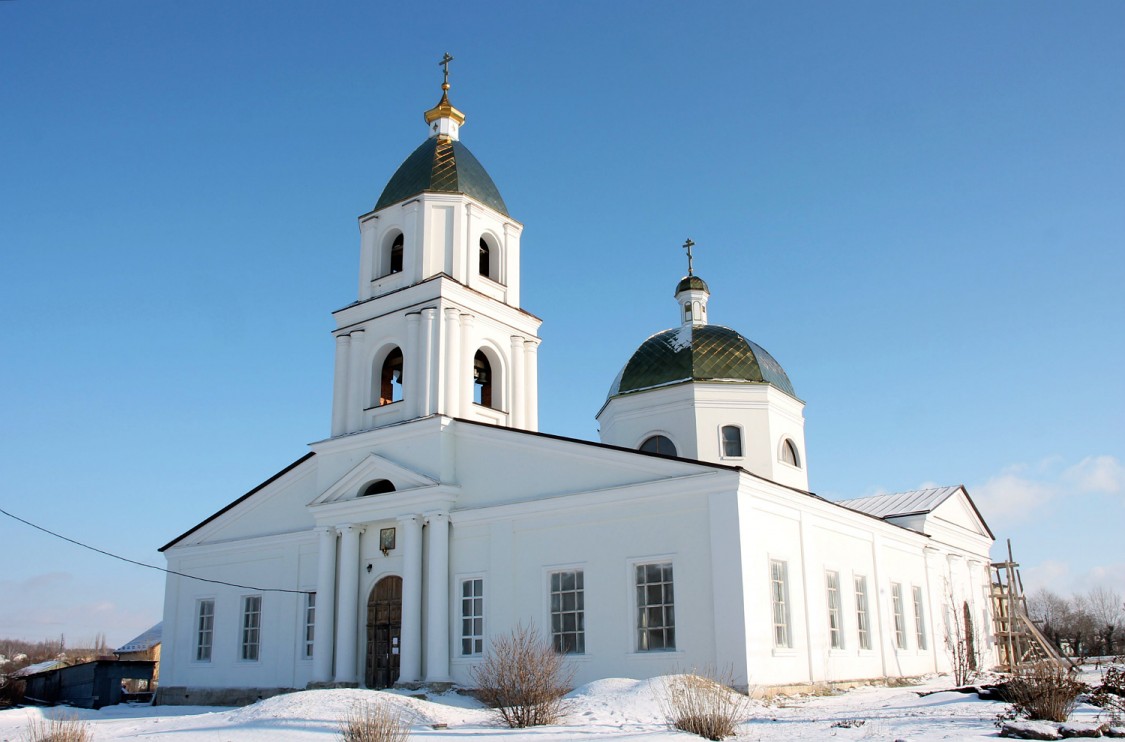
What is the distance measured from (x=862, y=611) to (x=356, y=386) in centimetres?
1294

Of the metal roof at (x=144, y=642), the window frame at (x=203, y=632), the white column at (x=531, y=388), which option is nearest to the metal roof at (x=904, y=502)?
the white column at (x=531, y=388)

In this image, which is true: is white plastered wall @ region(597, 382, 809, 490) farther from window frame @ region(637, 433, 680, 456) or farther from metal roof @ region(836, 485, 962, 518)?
metal roof @ region(836, 485, 962, 518)

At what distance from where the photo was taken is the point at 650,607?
18703mm

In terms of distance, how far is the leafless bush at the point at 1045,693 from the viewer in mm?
12641

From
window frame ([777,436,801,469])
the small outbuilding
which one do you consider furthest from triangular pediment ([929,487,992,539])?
the small outbuilding

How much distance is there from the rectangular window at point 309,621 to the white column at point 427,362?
5.60 meters

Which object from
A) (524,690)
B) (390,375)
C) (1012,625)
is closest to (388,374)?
(390,375)

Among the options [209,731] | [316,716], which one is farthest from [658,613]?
[209,731]

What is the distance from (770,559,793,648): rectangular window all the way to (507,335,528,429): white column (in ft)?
24.1

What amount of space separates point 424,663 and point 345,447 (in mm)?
5423

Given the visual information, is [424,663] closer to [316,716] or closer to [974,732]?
[316,716]

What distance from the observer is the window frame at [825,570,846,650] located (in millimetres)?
21344

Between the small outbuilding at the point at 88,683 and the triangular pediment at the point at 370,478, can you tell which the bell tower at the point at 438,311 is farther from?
the small outbuilding at the point at 88,683

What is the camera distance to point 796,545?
66.2 ft
